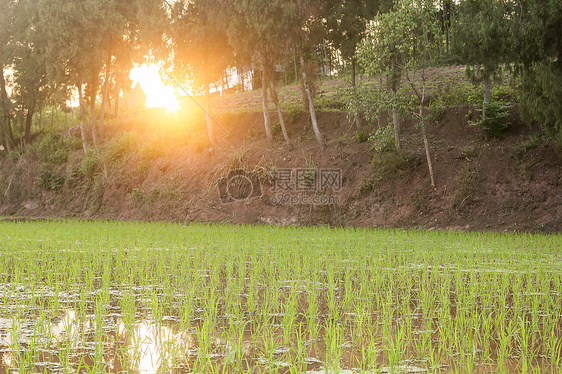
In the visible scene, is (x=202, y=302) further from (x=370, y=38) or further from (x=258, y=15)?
(x=258, y=15)

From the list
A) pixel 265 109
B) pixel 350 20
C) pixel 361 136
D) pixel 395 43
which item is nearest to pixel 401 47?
pixel 395 43

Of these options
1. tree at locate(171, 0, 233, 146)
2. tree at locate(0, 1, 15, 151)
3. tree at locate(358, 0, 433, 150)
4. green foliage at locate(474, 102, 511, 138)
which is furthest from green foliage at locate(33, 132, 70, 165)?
green foliage at locate(474, 102, 511, 138)

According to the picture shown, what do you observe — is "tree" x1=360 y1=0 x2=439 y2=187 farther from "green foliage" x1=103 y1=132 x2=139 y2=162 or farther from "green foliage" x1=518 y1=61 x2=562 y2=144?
"green foliage" x1=103 y1=132 x2=139 y2=162

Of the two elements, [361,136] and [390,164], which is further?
[361,136]

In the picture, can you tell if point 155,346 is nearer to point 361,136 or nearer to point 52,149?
point 361,136

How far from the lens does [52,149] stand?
37.3 meters

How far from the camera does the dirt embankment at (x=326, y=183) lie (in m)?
19.4

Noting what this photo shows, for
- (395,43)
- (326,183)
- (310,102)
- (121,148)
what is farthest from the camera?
(121,148)

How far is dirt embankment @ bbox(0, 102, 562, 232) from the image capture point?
1941 cm

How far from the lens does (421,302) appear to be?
21.8 ft

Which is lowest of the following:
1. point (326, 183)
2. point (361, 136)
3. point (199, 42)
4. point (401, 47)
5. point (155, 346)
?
point (155, 346)

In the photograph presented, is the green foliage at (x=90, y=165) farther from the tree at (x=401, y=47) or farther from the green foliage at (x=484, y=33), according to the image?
the green foliage at (x=484, y=33)

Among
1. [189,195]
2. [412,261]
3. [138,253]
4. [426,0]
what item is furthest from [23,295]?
[189,195]

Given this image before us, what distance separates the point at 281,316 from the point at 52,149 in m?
35.8
